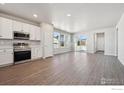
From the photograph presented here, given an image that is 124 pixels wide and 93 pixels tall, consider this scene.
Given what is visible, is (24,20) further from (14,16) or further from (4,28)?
(4,28)

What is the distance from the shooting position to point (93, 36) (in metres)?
10.5

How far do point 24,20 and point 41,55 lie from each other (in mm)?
2412

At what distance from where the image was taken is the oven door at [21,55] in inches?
189

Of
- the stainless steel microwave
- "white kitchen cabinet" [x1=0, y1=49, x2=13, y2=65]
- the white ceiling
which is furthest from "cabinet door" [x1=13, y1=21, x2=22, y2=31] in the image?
"white kitchen cabinet" [x1=0, y1=49, x2=13, y2=65]

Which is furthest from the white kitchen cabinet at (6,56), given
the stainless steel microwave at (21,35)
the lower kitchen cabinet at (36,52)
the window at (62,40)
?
the window at (62,40)

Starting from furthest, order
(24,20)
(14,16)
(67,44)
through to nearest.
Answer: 1. (67,44)
2. (24,20)
3. (14,16)

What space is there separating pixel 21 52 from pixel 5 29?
134cm

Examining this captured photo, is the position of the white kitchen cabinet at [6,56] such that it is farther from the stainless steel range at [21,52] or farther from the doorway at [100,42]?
the doorway at [100,42]

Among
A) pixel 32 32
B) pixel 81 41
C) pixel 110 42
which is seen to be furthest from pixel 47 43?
pixel 81 41

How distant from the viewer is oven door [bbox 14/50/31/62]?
4801 mm

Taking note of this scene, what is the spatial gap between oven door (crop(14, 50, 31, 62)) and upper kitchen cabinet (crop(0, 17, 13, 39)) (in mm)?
846

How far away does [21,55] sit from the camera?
5.09 meters

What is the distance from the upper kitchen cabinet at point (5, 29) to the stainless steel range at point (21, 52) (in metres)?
0.63
